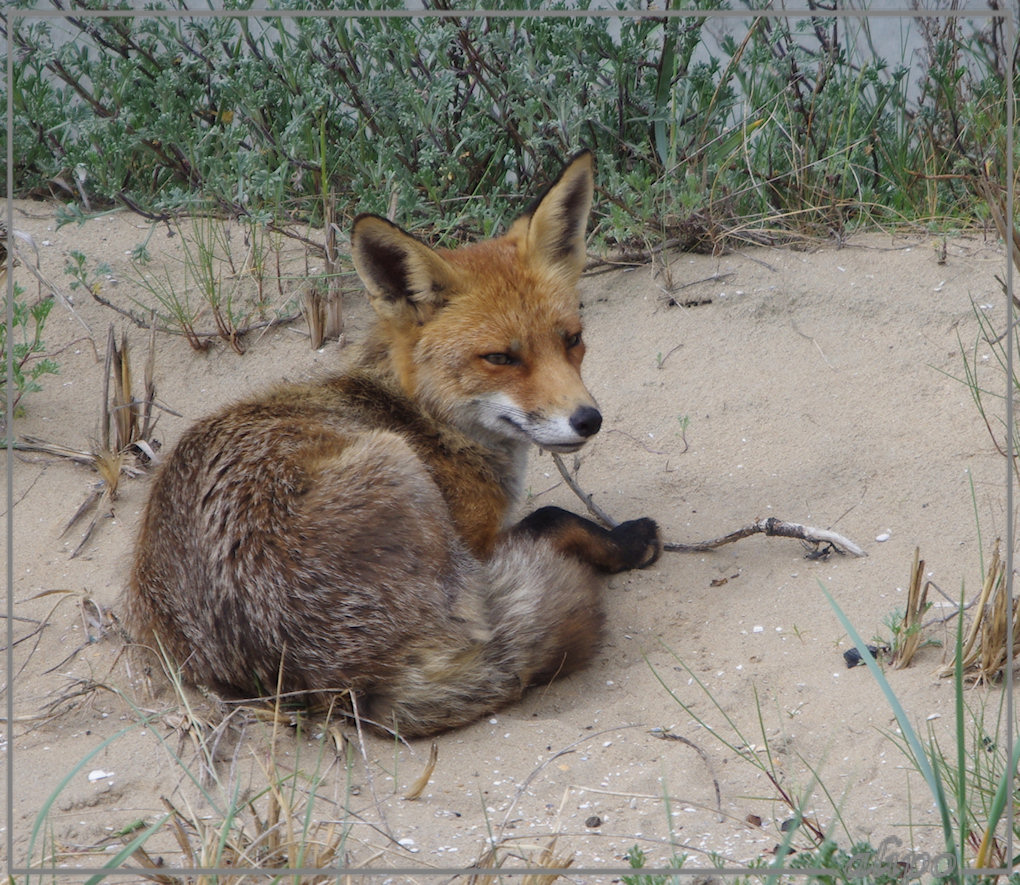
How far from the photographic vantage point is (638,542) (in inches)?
163

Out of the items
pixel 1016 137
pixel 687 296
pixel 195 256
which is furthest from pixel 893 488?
pixel 195 256

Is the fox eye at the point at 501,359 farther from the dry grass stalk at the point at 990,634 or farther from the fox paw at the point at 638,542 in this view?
the dry grass stalk at the point at 990,634

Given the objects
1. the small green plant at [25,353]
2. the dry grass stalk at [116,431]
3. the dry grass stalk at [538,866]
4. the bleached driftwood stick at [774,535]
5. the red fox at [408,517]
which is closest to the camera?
the dry grass stalk at [538,866]

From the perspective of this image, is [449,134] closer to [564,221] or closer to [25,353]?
[564,221]

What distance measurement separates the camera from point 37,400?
525 cm

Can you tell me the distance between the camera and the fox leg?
158 inches

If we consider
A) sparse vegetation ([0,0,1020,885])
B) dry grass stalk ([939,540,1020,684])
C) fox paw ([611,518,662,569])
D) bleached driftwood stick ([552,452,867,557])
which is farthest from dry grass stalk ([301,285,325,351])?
dry grass stalk ([939,540,1020,684])

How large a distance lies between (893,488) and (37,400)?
13.7ft

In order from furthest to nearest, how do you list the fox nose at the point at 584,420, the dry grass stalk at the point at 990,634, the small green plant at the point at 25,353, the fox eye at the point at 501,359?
the small green plant at the point at 25,353
the fox eye at the point at 501,359
the fox nose at the point at 584,420
the dry grass stalk at the point at 990,634

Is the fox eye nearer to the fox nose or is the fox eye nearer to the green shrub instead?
the fox nose

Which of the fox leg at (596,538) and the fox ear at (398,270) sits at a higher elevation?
the fox ear at (398,270)

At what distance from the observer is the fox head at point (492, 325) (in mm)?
3695

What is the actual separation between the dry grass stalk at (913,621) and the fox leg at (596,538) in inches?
44.2

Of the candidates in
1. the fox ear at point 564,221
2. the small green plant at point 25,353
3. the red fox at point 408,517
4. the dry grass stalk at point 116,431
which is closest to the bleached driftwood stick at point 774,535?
the red fox at point 408,517
